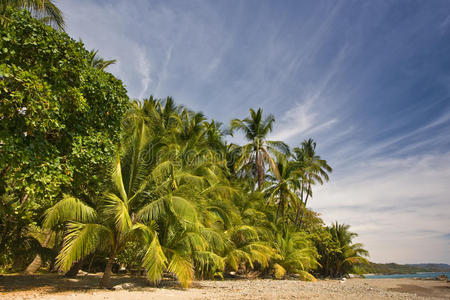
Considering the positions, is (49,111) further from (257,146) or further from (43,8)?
(257,146)

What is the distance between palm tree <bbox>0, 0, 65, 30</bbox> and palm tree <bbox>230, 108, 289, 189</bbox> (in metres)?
13.9

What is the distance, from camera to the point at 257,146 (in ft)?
66.9

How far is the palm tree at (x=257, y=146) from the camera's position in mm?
19797

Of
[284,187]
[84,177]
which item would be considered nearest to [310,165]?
[284,187]

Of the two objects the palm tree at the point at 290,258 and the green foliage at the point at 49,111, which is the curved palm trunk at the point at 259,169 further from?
the green foliage at the point at 49,111

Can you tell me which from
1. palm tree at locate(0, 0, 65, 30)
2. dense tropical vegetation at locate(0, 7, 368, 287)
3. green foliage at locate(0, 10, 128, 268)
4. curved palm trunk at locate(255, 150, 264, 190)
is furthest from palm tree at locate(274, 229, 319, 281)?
palm tree at locate(0, 0, 65, 30)

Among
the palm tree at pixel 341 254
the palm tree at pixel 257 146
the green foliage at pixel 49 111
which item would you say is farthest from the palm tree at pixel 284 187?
the green foliage at pixel 49 111

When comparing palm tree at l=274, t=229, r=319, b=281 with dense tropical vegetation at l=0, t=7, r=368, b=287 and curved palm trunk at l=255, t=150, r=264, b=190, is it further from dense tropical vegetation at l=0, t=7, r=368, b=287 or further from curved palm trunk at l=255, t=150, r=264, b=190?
curved palm trunk at l=255, t=150, r=264, b=190

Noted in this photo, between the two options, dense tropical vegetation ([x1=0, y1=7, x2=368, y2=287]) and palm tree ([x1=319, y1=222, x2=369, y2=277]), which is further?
palm tree ([x1=319, y1=222, x2=369, y2=277])

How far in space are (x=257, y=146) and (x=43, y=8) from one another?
49.7 feet

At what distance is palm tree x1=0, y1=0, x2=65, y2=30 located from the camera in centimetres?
809

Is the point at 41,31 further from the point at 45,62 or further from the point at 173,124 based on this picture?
the point at 173,124

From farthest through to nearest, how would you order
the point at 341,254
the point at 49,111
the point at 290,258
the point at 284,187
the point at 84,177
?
the point at 341,254 < the point at 284,187 < the point at 290,258 < the point at 84,177 < the point at 49,111

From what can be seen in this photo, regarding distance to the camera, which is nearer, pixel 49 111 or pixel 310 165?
pixel 49 111
